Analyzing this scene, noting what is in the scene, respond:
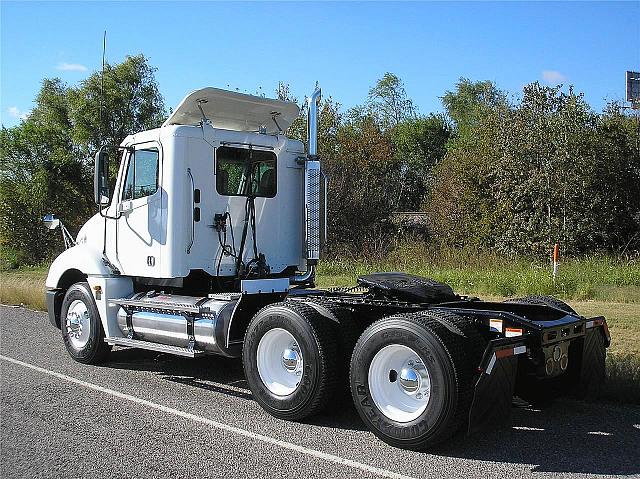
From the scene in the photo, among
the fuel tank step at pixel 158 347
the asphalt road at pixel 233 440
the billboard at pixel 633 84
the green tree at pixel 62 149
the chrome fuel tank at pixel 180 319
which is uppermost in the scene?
the billboard at pixel 633 84

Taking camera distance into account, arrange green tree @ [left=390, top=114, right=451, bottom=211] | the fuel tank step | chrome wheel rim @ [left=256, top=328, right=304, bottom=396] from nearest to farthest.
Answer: chrome wheel rim @ [left=256, top=328, right=304, bottom=396] < the fuel tank step < green tree @ [left=390, top=114, right=451, bottom=211]

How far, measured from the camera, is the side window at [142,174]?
850cm

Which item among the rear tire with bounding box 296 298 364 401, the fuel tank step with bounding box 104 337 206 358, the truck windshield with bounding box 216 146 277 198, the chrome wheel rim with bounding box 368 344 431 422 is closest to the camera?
the chrome wheel rim with bounding box 368 344 431 422

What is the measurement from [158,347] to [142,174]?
213cm

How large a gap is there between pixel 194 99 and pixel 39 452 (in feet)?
14.7

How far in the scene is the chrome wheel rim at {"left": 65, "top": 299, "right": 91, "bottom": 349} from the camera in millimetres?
9188

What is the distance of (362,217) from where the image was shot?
26.8 m

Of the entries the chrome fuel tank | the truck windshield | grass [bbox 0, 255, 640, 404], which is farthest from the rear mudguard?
the truck windshield

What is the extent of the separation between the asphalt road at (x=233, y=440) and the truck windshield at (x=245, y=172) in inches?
92.4

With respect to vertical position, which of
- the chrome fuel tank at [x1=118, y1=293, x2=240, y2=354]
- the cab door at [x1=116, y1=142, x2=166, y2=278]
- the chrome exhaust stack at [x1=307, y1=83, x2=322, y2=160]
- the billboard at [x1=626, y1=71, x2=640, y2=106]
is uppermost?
the billboard at [x1=626, y1=71, x2=640, y2=106]

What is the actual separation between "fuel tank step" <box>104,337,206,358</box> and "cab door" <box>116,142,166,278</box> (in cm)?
81

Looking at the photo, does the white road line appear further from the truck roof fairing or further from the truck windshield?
the truck roof fairing

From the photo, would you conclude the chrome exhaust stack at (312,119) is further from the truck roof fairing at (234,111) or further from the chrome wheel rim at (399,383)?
the chrome wheel rim at (399,383)

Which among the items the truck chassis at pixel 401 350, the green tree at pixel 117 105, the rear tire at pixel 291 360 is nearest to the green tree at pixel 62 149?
the green tree at pixel 117 105
